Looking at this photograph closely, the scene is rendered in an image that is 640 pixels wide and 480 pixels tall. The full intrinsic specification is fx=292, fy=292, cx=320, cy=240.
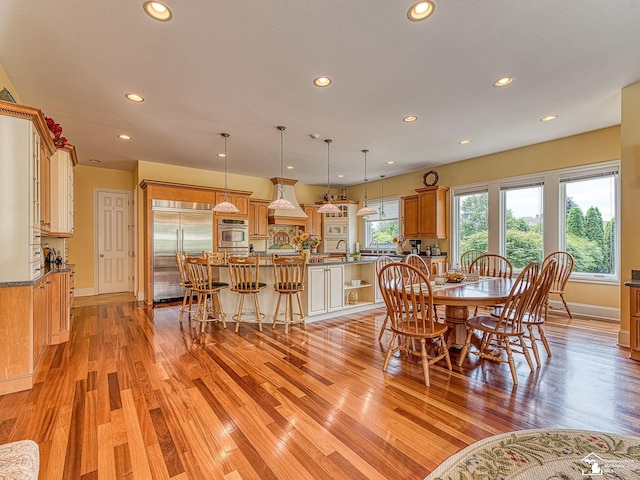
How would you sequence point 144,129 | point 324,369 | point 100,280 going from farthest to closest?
1. point 100,280
2. point 144,129
3. point 324,369

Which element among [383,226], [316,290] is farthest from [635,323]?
[383,226]

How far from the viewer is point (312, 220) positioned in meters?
8.48

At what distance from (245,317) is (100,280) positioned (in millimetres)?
4234

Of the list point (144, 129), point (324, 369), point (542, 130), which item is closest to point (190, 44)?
point (144, 129)

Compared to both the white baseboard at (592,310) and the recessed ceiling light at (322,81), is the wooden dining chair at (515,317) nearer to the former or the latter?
the recessed ceiling light at (322,81)

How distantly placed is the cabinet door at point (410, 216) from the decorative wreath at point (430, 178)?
382mm

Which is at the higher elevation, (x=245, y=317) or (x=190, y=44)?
(x=190, y=44)

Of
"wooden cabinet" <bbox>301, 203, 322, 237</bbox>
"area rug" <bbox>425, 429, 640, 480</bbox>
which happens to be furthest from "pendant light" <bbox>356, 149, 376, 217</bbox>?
"area rug" <bbox>425, 429, 640, 480</bbox>

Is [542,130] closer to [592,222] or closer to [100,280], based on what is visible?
[592,222]

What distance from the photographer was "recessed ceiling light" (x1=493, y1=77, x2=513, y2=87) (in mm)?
2947

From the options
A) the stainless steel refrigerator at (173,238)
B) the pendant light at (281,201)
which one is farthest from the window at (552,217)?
the stainless steel refrigerator at (173,238)

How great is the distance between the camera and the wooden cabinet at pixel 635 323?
289 cm

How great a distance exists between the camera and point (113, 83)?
297cm

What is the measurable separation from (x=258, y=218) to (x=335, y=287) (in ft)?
11.7
